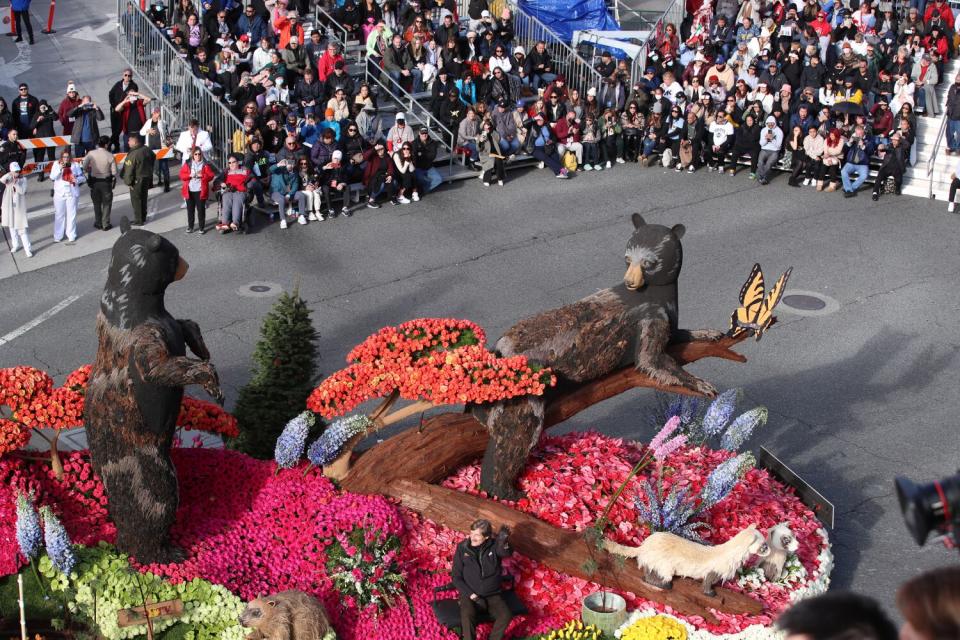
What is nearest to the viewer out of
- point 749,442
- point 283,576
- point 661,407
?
point 283,576

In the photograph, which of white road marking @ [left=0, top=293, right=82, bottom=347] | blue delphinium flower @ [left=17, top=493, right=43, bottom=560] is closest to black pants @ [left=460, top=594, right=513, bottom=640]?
blue delphinium flower @ [left=17, top=493, right=43, bottom=560]

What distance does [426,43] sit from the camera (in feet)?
81.8

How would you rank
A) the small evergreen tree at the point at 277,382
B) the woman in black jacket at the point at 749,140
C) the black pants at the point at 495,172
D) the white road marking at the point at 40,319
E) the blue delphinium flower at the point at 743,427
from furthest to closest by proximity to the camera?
the woman in black jacket at the point at 749,140
the black pants at the point at 495,172
the white road marking at the point at 40,319
the blue delphinium flower at the point at 743,427
the small evergreen tree at the point at 277,382

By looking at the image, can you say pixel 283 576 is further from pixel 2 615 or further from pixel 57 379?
pixel 57 379

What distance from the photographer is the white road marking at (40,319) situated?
15898 mm

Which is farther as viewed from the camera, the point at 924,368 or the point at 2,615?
the point at 924,368

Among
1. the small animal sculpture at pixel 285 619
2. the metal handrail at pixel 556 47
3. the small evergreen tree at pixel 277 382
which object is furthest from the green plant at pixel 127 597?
the metal handrail at pixel 556 47

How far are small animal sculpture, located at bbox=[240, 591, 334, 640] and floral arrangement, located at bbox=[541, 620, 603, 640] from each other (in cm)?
178

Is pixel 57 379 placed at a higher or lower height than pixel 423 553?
lower

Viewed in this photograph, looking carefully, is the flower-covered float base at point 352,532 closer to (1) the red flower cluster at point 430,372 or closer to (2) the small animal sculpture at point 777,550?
(2) the small animal sculpture at point 777,550

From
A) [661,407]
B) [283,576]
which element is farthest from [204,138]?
[283,576]

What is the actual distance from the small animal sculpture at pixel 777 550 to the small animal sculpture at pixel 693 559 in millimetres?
347

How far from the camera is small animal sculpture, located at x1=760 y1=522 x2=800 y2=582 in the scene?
1074 cm

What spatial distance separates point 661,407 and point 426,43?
13.7m
